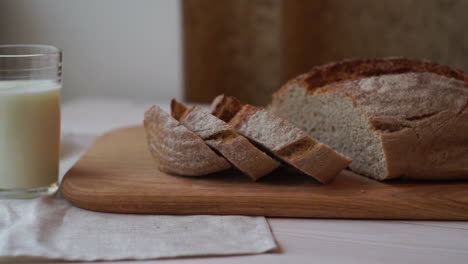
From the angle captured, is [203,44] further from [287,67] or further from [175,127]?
[175,127]

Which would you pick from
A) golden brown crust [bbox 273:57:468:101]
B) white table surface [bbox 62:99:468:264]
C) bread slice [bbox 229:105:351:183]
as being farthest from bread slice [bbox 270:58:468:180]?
white table surface [bbox 62:99:468:264]

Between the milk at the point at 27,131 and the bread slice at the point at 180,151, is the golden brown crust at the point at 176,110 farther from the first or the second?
the milk at the point at 27,131

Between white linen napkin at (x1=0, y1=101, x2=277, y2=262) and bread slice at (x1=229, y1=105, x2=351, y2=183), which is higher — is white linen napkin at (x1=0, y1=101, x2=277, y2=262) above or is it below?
below

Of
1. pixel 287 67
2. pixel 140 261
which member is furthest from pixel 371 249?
pixel 287 67

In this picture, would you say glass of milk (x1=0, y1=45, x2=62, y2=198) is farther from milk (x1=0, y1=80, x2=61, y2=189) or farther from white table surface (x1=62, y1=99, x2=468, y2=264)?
white table surface (x1=62, y1=99, x2=468, y2=264)

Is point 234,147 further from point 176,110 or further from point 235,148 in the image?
point 176,110

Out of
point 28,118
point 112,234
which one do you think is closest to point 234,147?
point 112,234

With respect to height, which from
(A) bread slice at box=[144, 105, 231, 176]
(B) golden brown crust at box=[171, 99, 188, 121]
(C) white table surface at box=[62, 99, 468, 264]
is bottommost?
(C) white table surface at box=[62, 99, 468, 264]
